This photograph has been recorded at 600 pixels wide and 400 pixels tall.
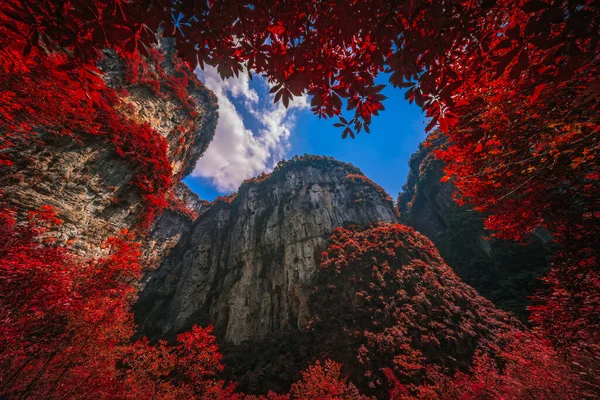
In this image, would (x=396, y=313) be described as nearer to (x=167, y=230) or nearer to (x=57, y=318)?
(x=57, y=318)

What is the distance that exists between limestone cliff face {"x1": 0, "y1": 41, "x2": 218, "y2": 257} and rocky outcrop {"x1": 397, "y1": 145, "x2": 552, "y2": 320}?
20.1 meters

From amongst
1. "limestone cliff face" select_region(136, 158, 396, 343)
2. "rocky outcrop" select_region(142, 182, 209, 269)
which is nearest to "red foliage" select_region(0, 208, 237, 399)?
"limestone cliff face" select_region(136, 158, 396, 343)

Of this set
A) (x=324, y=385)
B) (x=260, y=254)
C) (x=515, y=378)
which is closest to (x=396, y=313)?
(x=515, y=378)

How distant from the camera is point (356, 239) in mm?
21984

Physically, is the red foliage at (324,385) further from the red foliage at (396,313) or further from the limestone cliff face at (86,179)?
the limestone cliff face at (86,179)

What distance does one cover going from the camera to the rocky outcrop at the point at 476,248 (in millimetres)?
17531

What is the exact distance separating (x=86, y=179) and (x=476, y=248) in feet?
114

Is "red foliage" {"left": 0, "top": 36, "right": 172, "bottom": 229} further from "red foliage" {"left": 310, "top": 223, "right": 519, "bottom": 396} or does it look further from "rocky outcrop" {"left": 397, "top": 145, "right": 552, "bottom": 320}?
"rocky outcrop" {"left": 397, "top": 145, "right": 552, "bottom": 320}

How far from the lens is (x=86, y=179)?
334 inches

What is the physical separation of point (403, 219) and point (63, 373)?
136 ft

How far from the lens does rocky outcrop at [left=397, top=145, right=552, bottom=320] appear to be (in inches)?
690

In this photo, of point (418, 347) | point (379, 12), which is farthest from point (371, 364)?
point (379, 12)

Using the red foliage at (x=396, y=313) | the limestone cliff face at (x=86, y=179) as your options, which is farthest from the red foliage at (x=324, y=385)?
the limestone cliff face at (x=86, y=179)

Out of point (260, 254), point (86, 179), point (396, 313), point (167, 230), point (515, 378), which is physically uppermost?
point (167, 230)
